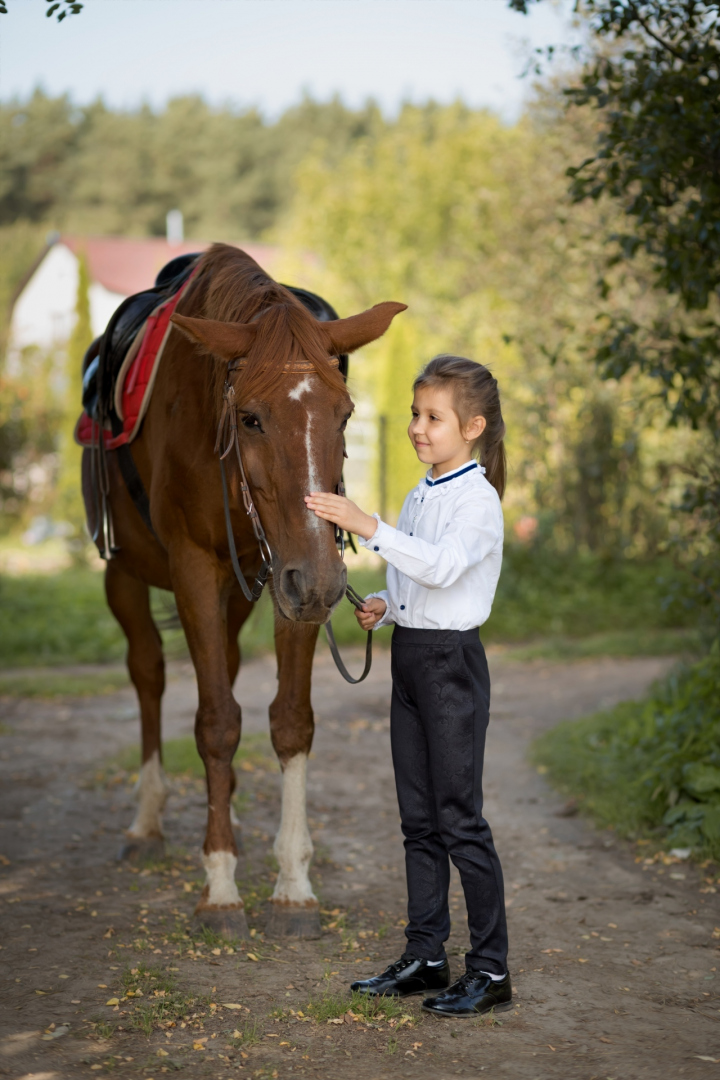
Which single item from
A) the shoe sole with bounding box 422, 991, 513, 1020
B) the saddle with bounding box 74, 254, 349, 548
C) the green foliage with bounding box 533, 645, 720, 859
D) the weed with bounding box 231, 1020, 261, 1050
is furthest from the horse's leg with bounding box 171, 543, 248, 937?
the green foliage with bounding box 533, 645, 720, 859

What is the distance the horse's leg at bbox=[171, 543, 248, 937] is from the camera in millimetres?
3275

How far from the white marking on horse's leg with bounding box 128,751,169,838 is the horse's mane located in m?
1.93

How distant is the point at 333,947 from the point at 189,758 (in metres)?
2.39

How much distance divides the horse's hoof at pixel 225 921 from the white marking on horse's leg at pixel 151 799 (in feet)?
3.18

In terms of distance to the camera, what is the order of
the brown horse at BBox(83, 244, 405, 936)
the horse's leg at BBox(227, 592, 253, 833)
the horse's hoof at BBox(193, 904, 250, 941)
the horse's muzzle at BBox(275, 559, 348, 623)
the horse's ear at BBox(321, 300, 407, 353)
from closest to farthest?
the horse's muzzle at BBox(275, 559, 348, 623) < the brown horse at BBox(83, 244, 405, 936) < the horse's ear at BBox(321, 300, 407, 353) < the horse's hoof at BBox(193, 904, 250, 941) < the horse's leg at BBox(227, 592, 253, 833)

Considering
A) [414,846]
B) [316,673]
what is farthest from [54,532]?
[414,846]

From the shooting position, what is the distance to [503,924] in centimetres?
272

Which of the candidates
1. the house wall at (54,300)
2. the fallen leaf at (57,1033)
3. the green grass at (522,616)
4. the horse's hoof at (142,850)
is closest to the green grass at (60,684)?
the green grass at (522,616)

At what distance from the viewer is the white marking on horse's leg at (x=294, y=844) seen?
10.9 feet

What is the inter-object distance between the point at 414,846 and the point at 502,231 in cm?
1345

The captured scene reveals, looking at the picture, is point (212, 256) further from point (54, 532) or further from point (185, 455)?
point (54, 532)

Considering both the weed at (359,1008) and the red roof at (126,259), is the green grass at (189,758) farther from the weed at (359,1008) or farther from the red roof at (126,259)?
the red roof at (126,259)

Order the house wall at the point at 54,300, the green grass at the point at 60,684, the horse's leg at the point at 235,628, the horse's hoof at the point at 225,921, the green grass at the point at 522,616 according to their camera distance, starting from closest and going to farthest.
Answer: the horse's hoof at the point at 225,921 < the horse's leg at the point at 235,628 < the green grass at the point at 60,684 < the green grass at the point at 522,616 < the house wall at the point at 54,300

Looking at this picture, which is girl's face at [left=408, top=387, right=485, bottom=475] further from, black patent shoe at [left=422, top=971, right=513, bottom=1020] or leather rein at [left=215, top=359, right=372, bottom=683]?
black patent shoe at [left=422, top=971, right=513, bottom=1020]
